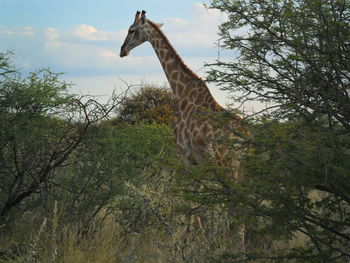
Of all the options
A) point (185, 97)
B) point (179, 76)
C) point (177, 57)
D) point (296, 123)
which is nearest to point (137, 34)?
point (177, 57)

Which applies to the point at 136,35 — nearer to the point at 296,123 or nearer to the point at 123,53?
the point at 123,53

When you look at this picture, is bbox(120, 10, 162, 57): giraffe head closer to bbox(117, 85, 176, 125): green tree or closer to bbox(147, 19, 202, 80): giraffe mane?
bbox(147, 19, 202, 80): giraffe mane

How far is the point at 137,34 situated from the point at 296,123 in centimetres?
529

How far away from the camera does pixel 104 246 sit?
6797mm

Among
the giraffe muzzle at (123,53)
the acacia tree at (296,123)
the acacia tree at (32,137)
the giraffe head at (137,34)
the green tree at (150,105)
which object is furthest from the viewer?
the green tree at (150,105)

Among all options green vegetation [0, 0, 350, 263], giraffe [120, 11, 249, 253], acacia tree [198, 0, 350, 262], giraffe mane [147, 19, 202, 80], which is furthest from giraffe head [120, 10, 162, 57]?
acacia tree [198, 0, 350, 262]

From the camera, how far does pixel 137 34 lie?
9805 millimetres

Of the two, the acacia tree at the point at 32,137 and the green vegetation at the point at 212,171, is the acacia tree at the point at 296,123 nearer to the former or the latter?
the green vegetation at the point at 212,171

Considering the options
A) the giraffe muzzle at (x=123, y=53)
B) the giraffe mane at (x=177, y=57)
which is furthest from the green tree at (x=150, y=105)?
the giraffe mane at (x=177, y=57)

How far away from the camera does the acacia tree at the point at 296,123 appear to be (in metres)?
4.20

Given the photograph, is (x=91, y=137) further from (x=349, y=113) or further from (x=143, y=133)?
(x=349, y=113)

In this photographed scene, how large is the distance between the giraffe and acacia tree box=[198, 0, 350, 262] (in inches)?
75.7

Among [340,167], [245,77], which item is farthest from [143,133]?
[340,167]

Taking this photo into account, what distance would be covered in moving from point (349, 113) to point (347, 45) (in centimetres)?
60
